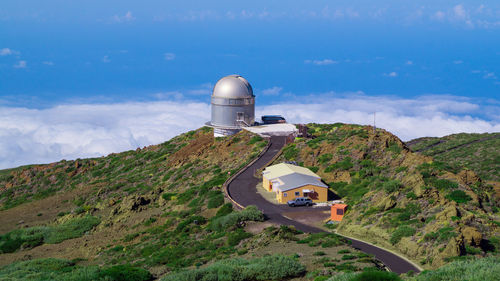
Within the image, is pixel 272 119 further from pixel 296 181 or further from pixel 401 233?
pixel 401 233

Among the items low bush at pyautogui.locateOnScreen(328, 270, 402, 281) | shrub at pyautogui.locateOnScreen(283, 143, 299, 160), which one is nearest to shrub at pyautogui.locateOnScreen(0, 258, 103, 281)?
low bush at pyautogui.locateOnScreen(328, 270, 402, 281)

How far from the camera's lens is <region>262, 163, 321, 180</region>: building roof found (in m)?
45.6

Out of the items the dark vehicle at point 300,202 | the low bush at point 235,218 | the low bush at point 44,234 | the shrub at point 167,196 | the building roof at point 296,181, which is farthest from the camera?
the shrub at point 167,196

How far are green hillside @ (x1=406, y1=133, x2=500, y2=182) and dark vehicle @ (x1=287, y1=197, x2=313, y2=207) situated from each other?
23.5m

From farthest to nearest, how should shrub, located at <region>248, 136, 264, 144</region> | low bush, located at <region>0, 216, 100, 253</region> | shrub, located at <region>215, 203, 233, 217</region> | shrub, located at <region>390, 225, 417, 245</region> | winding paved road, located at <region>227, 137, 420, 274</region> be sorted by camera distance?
shrub, located at <region>248, 136, 264, 144</region> → low bush, located at <region>0, 216, 100, 253</region> → shrub, located at <region>215, 203, 233, 217</region> → shrub, located at <region>390, 225, 417, 245</region> → winding paved road, located at <region>227, 137, 420, 274</region>

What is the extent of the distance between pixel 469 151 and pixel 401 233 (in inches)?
2028

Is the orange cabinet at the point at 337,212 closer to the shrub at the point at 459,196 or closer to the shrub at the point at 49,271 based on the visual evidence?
the shrub at the point at 459,196

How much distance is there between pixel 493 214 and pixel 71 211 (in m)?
39.0

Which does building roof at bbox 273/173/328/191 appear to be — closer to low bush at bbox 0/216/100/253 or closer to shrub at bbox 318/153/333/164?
shrub at bbox 318/153/333/164

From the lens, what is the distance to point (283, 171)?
152 ft

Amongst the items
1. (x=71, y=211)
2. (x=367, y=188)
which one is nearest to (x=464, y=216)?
(x=367, y=188)

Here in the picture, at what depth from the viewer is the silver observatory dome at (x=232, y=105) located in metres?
65.4

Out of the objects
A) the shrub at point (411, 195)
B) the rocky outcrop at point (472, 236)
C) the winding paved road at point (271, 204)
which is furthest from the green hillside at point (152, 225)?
the shrub at point (411, 195)

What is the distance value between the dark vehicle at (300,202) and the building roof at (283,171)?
358cm
